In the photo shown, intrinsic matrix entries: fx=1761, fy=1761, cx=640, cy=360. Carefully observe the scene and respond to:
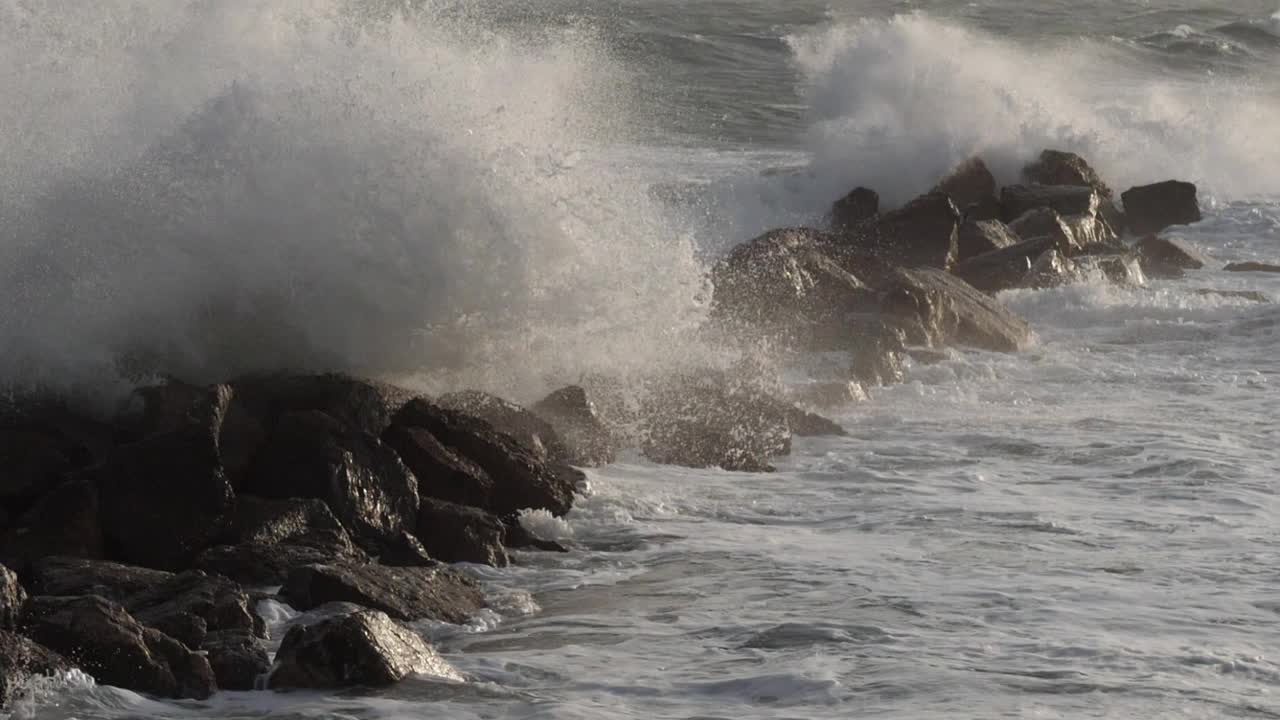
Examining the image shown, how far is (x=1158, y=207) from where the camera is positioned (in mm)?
18594

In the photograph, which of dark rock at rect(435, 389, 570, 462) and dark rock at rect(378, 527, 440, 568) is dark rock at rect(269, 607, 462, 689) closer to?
dark rock at rect(378, 527, 440, 568)

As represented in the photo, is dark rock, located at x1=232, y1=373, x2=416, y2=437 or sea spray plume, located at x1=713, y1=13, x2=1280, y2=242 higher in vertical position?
sea spray plume, located at x1=713, y1=13, x2=1280, y2=242

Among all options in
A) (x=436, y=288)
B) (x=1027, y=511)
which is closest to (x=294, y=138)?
(x=436, y=288)

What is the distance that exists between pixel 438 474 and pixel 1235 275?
1035 cm

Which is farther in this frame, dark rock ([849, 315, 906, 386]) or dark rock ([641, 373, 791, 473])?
dark rock ([849, 315, 906, 386])

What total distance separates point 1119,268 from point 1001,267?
1291mm

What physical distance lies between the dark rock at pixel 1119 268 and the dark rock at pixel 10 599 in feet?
35.8

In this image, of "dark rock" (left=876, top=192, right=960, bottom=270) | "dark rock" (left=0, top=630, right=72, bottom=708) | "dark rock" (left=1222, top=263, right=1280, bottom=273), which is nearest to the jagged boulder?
"dark rock" (left=1222, top=263, right=1280, bottom=273)

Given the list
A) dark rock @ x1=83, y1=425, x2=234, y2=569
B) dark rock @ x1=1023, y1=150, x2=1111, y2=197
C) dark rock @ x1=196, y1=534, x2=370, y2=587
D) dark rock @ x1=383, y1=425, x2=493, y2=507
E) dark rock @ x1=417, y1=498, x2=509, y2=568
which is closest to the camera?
dark rock @ x1=196, y1=534, x2=370, y2=587

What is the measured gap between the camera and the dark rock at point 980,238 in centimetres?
1526

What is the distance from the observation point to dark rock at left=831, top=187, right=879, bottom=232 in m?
16.6

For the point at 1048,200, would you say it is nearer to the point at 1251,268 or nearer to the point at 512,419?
the point at 1251,268

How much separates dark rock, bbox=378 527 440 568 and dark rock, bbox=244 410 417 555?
7 centimetres

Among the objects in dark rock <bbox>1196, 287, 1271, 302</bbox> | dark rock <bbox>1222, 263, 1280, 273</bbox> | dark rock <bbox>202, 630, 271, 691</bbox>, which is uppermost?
dark rock <bbox>1222, 263, 1280, 273</bbox>
